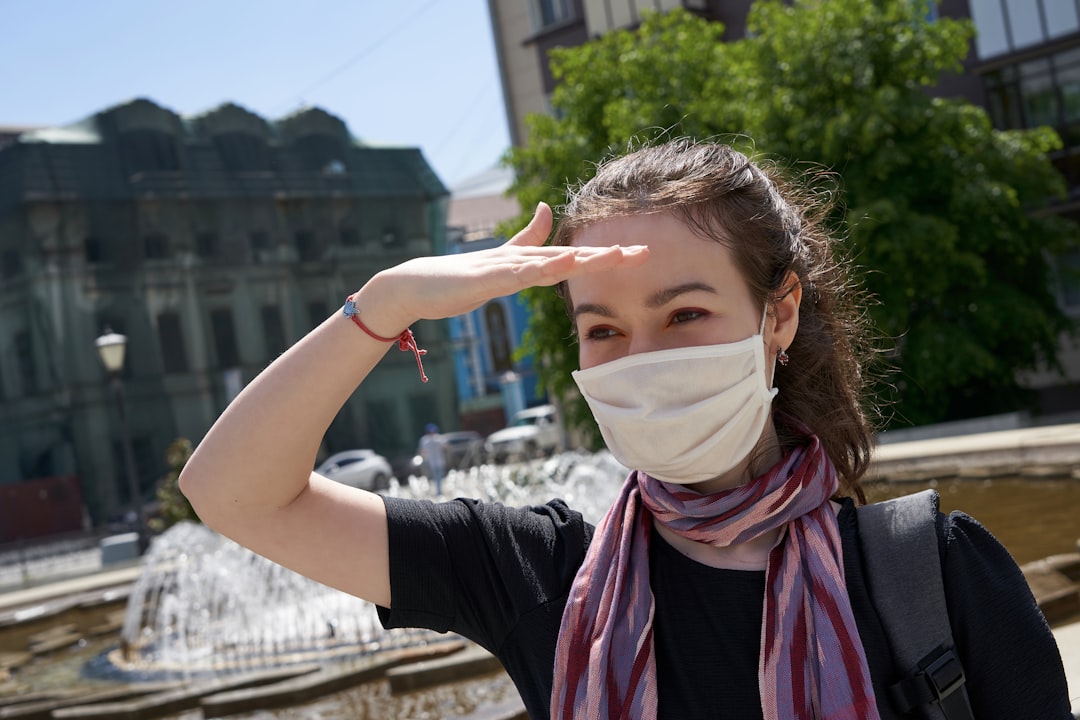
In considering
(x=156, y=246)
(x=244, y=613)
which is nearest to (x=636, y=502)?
(x=244, y=613)

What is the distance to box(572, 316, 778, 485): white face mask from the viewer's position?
6.26 feet

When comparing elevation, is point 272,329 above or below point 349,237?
below

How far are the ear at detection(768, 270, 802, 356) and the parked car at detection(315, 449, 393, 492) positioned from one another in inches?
1154

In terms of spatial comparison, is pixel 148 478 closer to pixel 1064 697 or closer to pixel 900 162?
pixel 900 162

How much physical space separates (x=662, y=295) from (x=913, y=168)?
17202mm

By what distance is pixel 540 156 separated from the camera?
21547mm

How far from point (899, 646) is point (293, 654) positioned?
6.51 meters

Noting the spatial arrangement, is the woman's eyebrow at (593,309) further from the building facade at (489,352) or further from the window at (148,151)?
the building facade at (489,352)

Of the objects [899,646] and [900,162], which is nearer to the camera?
[899,646]

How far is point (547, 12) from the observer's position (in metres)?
31.9

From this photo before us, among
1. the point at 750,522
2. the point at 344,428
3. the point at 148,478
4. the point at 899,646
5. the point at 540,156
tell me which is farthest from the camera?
the point at 344,428

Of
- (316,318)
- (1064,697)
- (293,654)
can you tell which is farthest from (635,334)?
(316,318)

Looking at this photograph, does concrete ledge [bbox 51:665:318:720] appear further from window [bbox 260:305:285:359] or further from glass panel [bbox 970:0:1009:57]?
window [bbox 260:305:285:359]

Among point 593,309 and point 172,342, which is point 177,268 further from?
point 593,309
